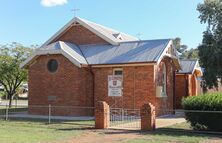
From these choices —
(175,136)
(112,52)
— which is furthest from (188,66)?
(175,136)

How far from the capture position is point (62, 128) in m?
18.0

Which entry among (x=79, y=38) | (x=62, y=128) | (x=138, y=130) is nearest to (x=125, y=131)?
(x=138, y=130)

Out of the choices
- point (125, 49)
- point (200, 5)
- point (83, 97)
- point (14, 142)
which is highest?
point (200, 5)

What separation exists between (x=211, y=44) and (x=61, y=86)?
12202 mm

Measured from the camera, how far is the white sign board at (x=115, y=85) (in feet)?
80.4

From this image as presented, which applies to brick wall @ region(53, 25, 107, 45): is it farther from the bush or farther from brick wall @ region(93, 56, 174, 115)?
the bush

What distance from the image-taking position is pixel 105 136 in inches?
607

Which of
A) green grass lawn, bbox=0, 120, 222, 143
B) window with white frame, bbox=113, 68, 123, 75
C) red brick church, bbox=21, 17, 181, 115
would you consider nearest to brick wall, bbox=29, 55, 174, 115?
red brick church, bbox=21, 17, 181, 115

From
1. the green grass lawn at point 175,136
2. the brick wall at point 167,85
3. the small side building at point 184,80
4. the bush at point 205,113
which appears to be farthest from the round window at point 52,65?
the bush at point 205,113

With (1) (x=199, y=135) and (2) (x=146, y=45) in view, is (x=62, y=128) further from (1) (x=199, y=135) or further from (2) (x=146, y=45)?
(2) (x=146, y=45)

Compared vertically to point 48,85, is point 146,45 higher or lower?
higher

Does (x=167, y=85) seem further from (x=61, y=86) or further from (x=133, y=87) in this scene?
(x=61, y=86)

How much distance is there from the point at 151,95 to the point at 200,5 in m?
10.2

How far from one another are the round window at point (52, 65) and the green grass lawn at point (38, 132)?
6.60 metres
